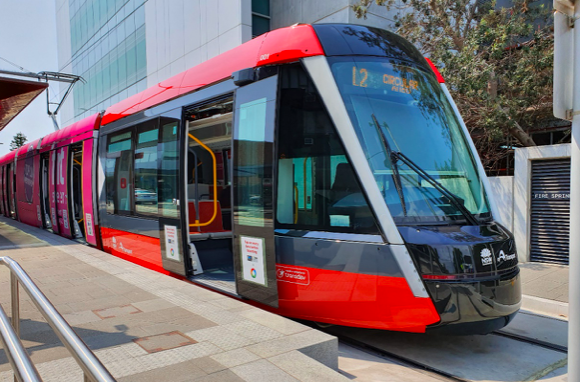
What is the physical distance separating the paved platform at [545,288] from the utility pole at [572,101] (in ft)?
13.2

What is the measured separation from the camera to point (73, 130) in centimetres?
1035

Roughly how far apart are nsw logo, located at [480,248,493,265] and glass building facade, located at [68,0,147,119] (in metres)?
24.0

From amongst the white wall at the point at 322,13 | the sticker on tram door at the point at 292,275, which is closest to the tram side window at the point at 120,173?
the sticker on tram door at the point at 292,275

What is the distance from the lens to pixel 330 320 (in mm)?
4496

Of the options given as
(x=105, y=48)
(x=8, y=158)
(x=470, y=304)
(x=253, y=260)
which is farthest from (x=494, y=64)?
(x=105, y=48)

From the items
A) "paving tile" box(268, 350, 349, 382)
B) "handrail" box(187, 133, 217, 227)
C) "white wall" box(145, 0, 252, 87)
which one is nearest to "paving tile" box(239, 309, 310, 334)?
"paving tile" box(268, 350, 349, 382)

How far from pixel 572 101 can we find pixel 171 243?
517cm

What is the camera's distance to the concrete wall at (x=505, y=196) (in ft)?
32.5

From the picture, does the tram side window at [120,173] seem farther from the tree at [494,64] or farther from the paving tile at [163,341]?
the tree at [494,64]

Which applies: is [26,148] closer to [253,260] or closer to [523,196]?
[253,260]

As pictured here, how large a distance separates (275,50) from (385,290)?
8.77 feet

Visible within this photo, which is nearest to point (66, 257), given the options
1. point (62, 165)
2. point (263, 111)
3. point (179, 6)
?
point (62, 165)

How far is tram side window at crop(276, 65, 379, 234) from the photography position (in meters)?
4.33

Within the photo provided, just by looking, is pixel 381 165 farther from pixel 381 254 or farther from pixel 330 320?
pixel 330 320
